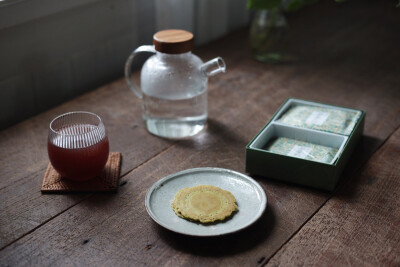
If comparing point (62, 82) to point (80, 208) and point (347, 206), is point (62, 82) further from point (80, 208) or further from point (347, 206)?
point (347, 206)

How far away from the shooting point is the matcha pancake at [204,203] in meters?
0.86

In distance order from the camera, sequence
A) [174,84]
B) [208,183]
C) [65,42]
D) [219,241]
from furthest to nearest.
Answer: [65,42], [174,84], [208,183], [219,241]

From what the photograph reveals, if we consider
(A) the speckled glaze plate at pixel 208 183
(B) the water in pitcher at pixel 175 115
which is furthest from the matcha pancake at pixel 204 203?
(B) the water in pitcher at pixel 175 115

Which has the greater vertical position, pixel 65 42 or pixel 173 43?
pixel 173 43

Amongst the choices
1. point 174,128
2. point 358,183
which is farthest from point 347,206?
point 174,128

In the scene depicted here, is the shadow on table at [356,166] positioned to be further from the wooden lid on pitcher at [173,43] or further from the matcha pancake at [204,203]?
the wooden lid on pitcher at [173,43]

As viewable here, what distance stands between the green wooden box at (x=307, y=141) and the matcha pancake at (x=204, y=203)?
0.11 metres

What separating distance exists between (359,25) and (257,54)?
1.59 ft

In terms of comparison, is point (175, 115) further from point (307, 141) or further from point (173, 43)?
point (307, 141)

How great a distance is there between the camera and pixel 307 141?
1061mm

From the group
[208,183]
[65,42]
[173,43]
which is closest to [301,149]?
[208,183]

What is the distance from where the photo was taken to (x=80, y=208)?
0.91 m

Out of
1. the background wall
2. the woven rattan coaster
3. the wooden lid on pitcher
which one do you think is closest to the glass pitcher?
the wooden lid on pitcher

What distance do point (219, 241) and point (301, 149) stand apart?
29 cm
